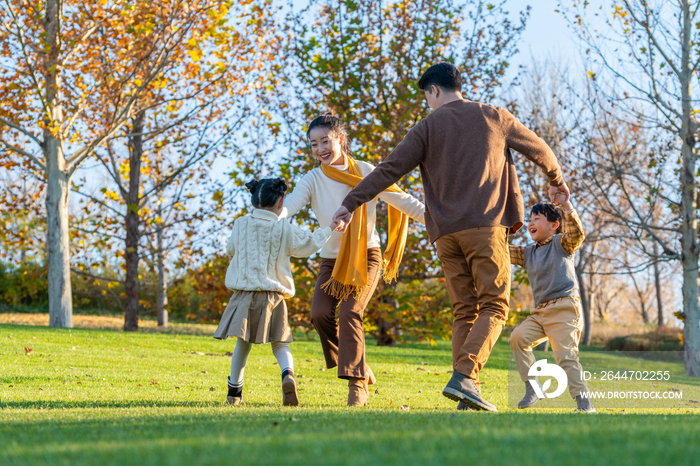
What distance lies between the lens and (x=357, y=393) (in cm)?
431

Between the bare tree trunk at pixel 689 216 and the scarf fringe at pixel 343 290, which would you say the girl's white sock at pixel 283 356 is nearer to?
the scarf fringe at pixel 343 290

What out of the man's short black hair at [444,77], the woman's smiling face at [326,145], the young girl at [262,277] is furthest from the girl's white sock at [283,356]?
the man's short black hair at [444,77]

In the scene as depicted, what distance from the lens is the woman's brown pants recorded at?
4309 millimetres

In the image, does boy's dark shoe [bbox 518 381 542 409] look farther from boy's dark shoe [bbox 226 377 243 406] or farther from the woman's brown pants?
boy's dark shoe [bbox 226 377 243 406]

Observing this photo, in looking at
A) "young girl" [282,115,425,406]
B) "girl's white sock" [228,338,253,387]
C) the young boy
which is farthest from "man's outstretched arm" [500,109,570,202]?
"girl's white sock" [228,338,253,387]

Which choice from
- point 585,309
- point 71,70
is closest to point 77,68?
point 71,70

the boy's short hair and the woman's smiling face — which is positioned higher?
the woman's smiling face

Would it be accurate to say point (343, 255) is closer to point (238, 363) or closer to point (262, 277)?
point (262, 277)

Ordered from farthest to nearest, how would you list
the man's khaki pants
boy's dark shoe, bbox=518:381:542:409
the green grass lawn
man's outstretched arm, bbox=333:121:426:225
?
boy's dark shoe, bbox=518:381:542:409 → man's outstretched arm, bbox=333:121:426:225 → the man's khaki pants → the green grass lawn

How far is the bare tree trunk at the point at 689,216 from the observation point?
12.9m

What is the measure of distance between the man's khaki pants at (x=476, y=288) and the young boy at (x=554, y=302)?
0.94m

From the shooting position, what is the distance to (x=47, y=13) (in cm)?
1259

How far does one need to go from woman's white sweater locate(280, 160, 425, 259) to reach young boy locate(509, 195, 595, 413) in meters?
1.05

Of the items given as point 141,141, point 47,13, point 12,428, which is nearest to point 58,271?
point 141,141
